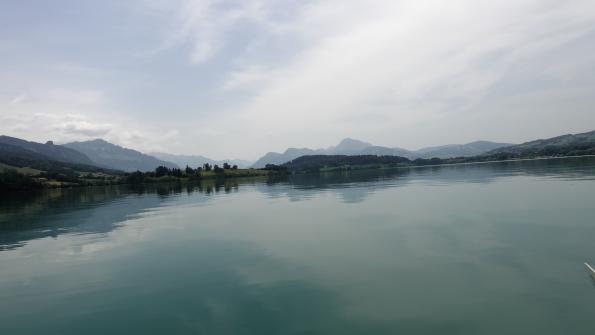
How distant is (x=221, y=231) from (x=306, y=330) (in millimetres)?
30145

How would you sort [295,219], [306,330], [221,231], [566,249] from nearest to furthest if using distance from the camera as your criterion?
[306,330] < [566,249] < [221,231] < [295,219]

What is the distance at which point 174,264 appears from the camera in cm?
3009

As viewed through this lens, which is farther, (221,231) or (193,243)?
(221,231)

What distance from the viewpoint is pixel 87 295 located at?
23641 millimetres

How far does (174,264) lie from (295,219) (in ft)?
77.3

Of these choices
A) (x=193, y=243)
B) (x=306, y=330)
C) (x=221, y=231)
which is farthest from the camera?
(x=221, y=231)

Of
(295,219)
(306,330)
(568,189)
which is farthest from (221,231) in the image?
(568,189)

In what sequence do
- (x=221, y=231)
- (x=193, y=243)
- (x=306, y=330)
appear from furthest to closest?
(x=221, y=231) < (x=193, y=243) < (x=306, y=330)

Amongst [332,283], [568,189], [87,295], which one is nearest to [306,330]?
[332,283]

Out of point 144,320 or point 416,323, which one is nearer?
point 416,323

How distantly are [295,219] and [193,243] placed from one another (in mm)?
17111

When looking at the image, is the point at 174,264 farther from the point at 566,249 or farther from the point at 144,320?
the point at 566,249

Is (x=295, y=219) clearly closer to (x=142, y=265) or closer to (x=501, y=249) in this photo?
(x=142, y=265)

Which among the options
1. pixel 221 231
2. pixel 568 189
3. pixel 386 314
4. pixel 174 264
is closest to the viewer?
pixel 386 314
